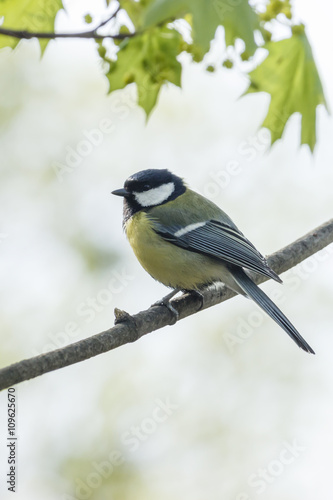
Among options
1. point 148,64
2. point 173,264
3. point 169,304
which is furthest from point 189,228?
point 148,64

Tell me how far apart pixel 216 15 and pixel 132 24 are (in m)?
0.49

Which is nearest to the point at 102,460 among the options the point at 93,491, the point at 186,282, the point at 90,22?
the point at 93,491

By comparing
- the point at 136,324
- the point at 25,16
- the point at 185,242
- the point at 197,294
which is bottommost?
the point at 197,294

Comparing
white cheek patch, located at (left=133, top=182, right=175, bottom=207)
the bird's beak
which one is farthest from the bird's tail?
the bird's beak

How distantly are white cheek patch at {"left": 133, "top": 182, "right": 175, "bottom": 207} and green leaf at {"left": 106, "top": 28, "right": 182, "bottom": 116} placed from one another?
2.87 feet

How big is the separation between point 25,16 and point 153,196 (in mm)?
1253

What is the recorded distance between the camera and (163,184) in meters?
3.09

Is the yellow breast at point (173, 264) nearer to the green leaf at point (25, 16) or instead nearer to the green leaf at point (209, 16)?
the green leaf at point (25, 16)

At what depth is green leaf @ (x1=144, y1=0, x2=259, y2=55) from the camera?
148 cm

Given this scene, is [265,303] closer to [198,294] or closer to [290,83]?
[198,294]

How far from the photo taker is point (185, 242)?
284 cm

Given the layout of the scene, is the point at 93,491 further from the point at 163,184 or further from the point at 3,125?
the point at 3,125

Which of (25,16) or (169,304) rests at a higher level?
(25,16)

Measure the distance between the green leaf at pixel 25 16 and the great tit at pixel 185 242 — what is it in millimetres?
1104
